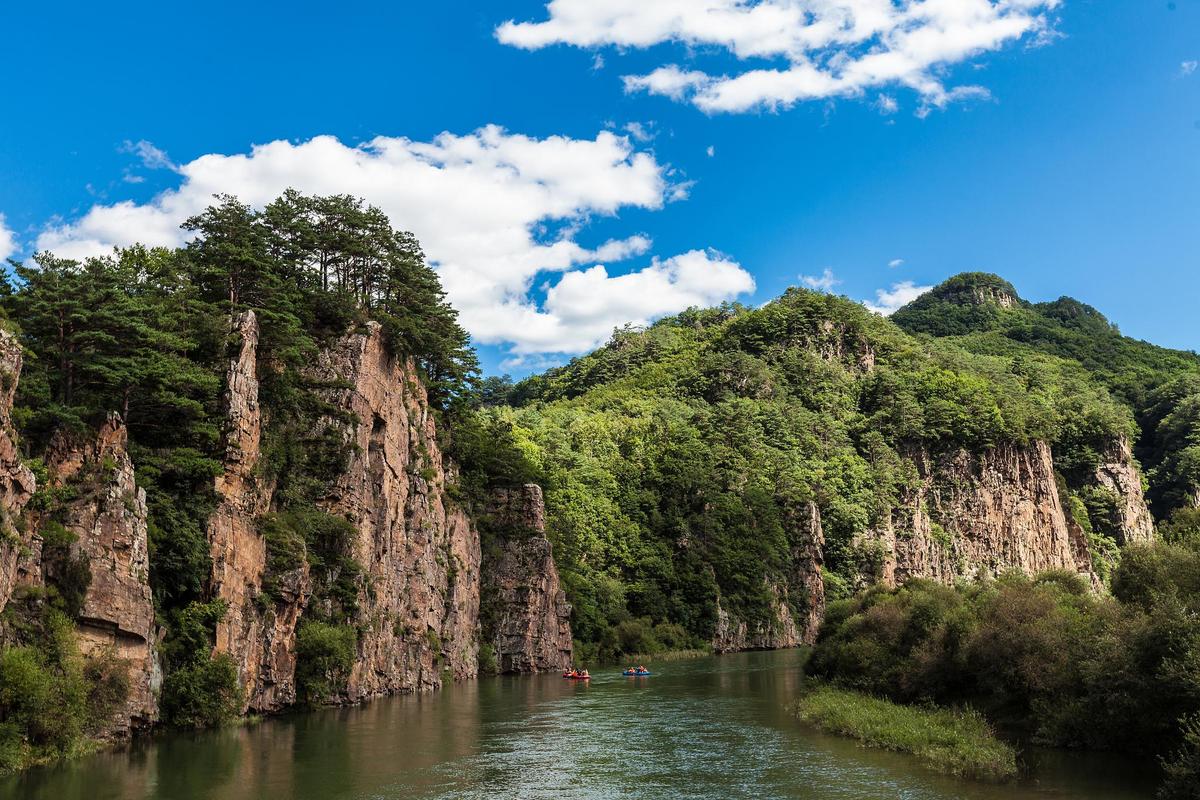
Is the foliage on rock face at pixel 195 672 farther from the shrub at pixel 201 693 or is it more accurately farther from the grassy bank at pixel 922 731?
the grassy bank at pixel 922 731

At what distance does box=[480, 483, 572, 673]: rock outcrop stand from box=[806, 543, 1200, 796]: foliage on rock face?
35.4 meters

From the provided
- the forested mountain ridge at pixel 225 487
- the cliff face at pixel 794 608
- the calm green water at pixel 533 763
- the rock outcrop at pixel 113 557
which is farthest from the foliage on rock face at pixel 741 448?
the rock outcrop at pixel 113 557

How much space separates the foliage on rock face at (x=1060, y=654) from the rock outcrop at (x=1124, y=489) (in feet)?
A: 425

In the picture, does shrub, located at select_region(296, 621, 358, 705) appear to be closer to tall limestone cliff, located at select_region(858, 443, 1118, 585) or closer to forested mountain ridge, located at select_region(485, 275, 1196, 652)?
forested mountain ridge, located at select_region(485, 275, 1196, 652)

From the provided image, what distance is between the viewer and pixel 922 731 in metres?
41.6

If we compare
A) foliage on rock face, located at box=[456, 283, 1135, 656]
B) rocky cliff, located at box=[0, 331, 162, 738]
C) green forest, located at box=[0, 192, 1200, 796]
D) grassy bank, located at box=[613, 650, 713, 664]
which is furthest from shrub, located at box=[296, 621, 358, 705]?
grassy bank, located at box=[613, 650, 713, 664]

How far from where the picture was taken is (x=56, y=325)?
46.5 m

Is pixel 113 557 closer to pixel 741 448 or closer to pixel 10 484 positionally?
pixel 10 484

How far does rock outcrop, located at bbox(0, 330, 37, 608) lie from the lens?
35.5m

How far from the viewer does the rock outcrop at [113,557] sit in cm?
4044

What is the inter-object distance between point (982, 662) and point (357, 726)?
103 ft

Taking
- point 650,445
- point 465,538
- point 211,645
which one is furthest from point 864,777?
point 650,445

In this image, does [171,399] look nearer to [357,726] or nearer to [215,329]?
[215,329]

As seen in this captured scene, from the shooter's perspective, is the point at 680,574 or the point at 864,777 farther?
the point at 680,574
